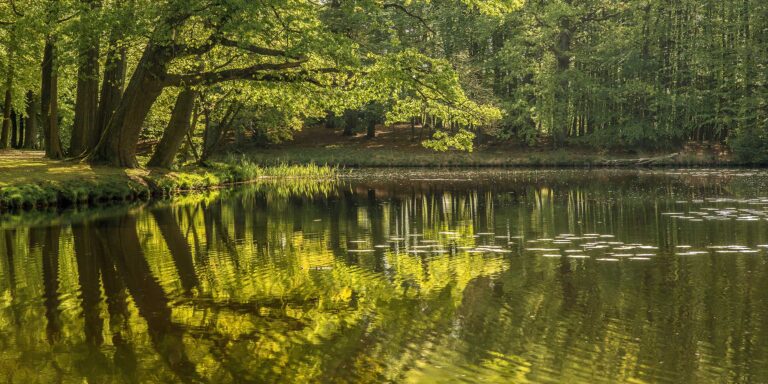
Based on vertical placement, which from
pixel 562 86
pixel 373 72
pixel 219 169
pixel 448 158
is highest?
pixel 562 86

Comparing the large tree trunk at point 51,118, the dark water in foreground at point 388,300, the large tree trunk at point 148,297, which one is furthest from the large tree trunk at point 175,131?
the large tree trunk at point 148,297

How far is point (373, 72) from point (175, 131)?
1411 centimetres

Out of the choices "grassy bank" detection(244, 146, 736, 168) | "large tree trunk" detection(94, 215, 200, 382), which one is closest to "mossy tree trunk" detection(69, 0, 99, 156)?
"large tree trunk" detection(94, 215, 200, 382)

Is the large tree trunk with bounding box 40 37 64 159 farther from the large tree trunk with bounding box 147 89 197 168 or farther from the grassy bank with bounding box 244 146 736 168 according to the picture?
the grassy bank with bounding box 244 146 736 168

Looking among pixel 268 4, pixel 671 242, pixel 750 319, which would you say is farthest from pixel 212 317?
pixel 268 4

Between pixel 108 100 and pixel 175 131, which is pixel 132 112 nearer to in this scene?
pixel 108 100

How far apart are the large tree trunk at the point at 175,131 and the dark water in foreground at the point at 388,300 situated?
14275mm

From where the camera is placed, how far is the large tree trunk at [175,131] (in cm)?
3338

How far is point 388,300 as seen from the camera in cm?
962

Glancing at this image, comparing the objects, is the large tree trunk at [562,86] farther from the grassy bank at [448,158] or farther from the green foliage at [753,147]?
the green foliage at [753,147]

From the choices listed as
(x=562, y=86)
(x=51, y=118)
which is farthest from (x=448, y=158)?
(x=51, y=118)

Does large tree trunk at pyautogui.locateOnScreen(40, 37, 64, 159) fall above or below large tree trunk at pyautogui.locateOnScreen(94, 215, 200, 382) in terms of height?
above

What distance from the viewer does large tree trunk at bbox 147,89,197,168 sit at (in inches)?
1314

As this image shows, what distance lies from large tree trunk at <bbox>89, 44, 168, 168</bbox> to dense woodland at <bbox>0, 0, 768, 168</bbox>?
0.19ft
